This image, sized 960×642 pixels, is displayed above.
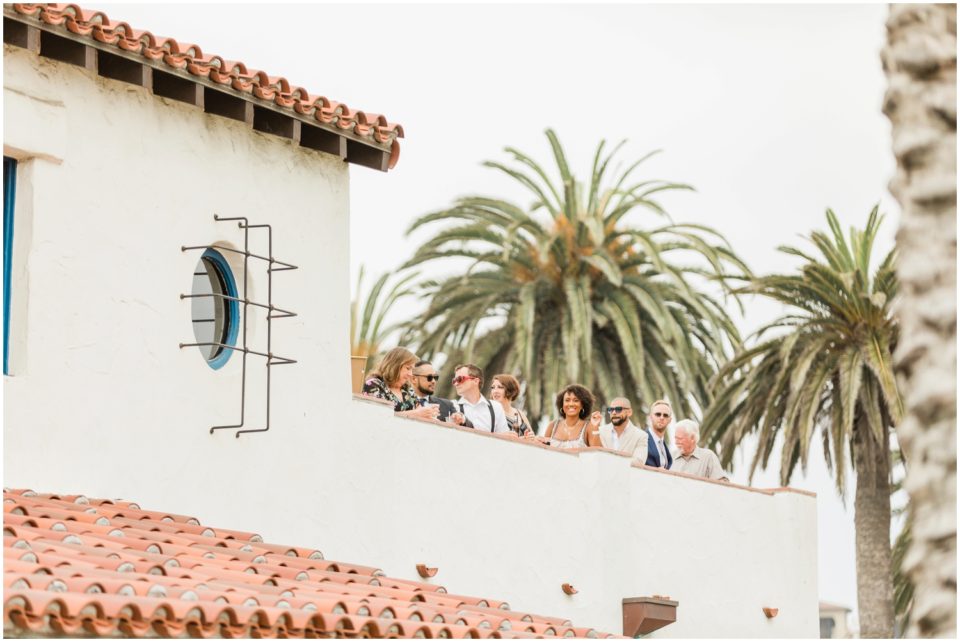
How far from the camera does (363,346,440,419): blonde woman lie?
15.7 meters

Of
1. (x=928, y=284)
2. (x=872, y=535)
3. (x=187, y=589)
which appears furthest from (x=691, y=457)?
(x=928, y=284)

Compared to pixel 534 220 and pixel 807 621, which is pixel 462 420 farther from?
pixel 534 220

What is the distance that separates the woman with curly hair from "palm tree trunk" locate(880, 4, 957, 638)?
33.6 feet

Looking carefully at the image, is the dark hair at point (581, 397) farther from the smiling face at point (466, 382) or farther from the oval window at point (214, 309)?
the oval window at point (214, 309)

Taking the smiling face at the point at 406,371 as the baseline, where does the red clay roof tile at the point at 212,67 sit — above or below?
above

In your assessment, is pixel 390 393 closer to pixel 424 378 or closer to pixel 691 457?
pixel 424 378

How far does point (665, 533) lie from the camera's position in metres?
18.3

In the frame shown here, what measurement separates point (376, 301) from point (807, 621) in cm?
1411

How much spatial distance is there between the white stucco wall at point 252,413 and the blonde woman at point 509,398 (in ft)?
1.76

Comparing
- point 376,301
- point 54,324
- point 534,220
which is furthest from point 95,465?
point 376,301

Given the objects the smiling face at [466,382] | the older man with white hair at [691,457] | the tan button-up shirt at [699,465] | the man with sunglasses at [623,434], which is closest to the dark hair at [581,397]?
the man with sunglasses at [623,434]

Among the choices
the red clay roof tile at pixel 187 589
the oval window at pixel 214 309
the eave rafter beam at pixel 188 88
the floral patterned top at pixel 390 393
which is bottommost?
the red clay roof tile at pixel 187 589

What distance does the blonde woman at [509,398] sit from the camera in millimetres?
17031

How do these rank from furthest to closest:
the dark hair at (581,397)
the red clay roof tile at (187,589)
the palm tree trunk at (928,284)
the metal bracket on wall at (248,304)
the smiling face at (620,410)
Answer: the smiling face at (620,410) < the dark hair at (581,397) < the metal bracket on wall at (248,304) < the red clay roof tile at (187,589) < the palm tree trunk at (928,284)
